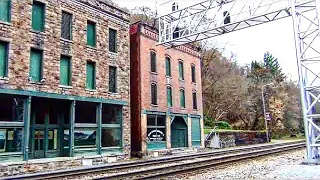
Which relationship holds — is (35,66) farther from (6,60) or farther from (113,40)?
(113,40)

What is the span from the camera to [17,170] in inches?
592

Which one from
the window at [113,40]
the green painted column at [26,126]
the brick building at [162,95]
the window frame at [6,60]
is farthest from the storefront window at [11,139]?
the brick building at [162,95]

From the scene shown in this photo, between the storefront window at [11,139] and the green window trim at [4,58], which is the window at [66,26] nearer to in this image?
the green window trim at [4,58]

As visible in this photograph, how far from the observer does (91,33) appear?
2058cm

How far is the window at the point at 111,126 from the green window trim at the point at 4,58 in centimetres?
693

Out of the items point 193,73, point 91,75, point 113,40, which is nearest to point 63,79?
point 91,75

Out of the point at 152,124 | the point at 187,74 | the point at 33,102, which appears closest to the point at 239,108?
the point at 187,74

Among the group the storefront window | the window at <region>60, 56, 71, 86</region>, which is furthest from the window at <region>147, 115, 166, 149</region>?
the storefront window

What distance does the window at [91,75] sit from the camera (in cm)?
1981

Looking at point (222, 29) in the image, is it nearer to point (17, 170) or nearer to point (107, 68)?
point (107, 68)

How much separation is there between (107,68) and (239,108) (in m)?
30.5

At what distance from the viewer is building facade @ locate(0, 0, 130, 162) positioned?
619 inches

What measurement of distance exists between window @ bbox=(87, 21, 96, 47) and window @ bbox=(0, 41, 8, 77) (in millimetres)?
5655

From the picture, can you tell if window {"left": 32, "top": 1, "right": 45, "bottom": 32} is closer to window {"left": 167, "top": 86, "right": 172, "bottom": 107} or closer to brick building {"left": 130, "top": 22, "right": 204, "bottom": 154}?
brick building {"left": 130, "top": 22, "right": 204, "bottom": 154}
